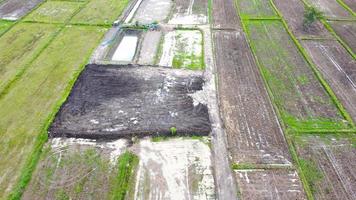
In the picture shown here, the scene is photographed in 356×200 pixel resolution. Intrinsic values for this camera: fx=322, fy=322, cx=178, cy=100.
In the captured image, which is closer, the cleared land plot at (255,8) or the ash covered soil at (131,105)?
the ash covered soil at (131,105)

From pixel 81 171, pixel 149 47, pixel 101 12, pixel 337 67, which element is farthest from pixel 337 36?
pixel 81 171

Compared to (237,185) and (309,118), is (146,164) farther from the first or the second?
(309,118)

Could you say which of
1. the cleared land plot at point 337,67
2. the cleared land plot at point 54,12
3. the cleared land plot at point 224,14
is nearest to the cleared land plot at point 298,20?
the cleared land plot at point 337,67

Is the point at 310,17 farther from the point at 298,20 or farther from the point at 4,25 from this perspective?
the point at 4,25

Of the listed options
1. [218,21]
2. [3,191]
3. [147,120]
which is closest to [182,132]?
[147,120]

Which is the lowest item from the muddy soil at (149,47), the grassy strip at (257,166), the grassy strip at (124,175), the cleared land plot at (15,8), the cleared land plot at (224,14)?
the grassy strip at (257,166)

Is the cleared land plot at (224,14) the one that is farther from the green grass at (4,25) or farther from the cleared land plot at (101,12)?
the green grass at (4,25)

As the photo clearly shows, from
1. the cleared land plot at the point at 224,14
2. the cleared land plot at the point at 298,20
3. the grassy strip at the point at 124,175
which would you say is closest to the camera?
the grassy strip at the point at 124,175

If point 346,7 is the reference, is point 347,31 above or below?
below
